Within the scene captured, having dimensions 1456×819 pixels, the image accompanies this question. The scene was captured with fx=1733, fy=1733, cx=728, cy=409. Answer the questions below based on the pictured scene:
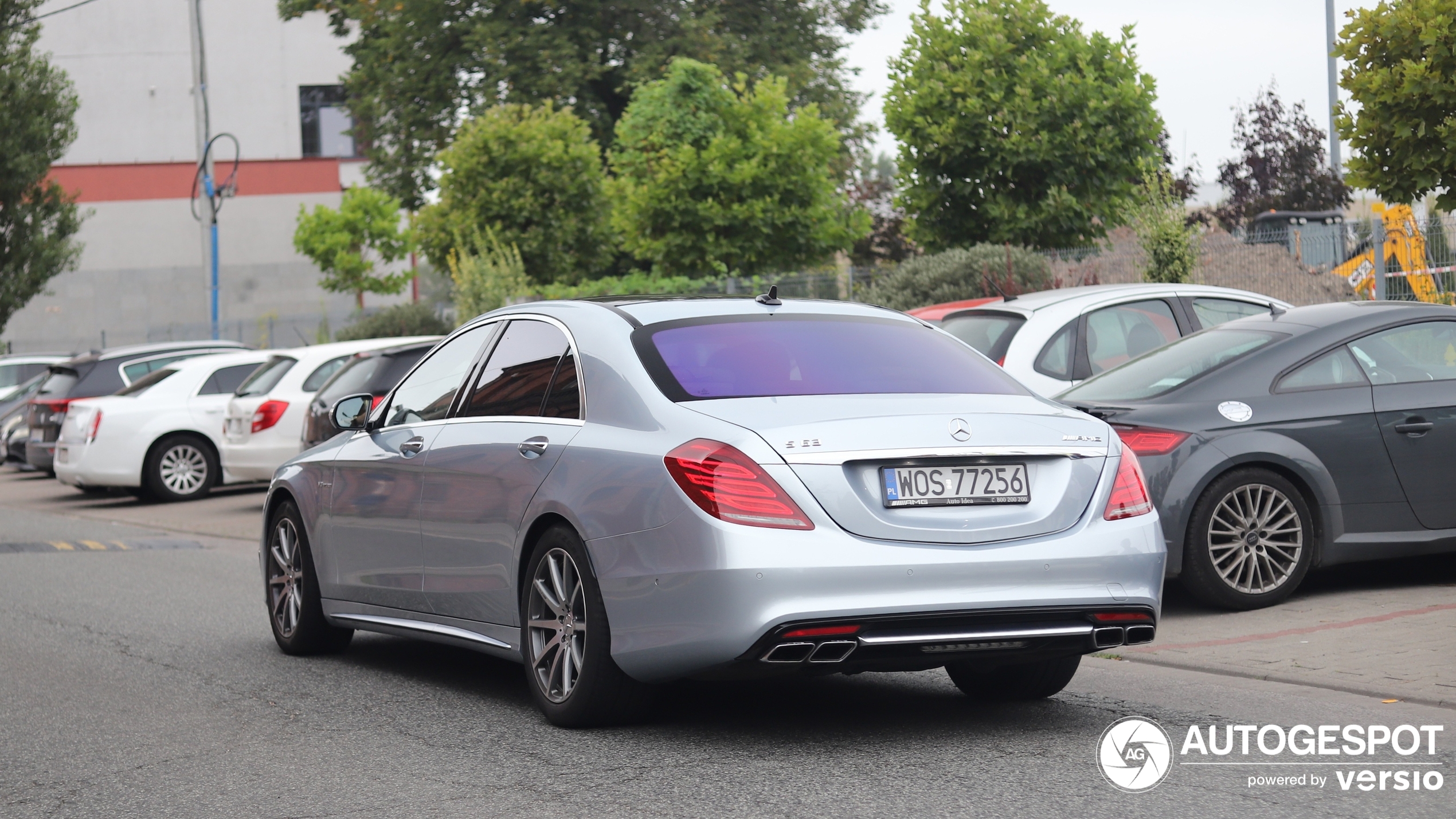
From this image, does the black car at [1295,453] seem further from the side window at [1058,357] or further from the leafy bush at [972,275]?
the leafy bush at [972,275]

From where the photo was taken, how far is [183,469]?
19.5 meters

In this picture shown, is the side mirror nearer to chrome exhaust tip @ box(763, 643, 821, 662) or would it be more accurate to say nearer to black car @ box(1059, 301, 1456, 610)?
chrome exhaust tip @ box(763, 643, 821, 662)

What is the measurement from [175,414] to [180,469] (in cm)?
63

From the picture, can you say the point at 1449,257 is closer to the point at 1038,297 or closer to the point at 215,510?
the point at 1038,297

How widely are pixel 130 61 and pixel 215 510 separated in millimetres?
45004

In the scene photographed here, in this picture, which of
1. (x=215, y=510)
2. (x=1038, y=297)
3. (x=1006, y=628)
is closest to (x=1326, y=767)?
(x=1006, y=628)

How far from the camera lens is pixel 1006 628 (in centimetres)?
530

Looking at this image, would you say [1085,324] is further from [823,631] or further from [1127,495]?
[823,631]

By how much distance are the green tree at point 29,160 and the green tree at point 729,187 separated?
77.1 ft

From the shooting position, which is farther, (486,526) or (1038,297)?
(1038,297)

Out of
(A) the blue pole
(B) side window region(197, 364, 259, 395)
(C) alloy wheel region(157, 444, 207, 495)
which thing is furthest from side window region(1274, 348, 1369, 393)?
(A) the blue pole

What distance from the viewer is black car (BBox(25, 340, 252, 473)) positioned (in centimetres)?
2127

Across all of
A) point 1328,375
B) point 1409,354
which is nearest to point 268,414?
point 1328,375

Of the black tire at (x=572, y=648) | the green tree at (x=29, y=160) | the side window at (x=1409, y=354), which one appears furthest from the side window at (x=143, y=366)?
the green tree at (x=29, y=160)
